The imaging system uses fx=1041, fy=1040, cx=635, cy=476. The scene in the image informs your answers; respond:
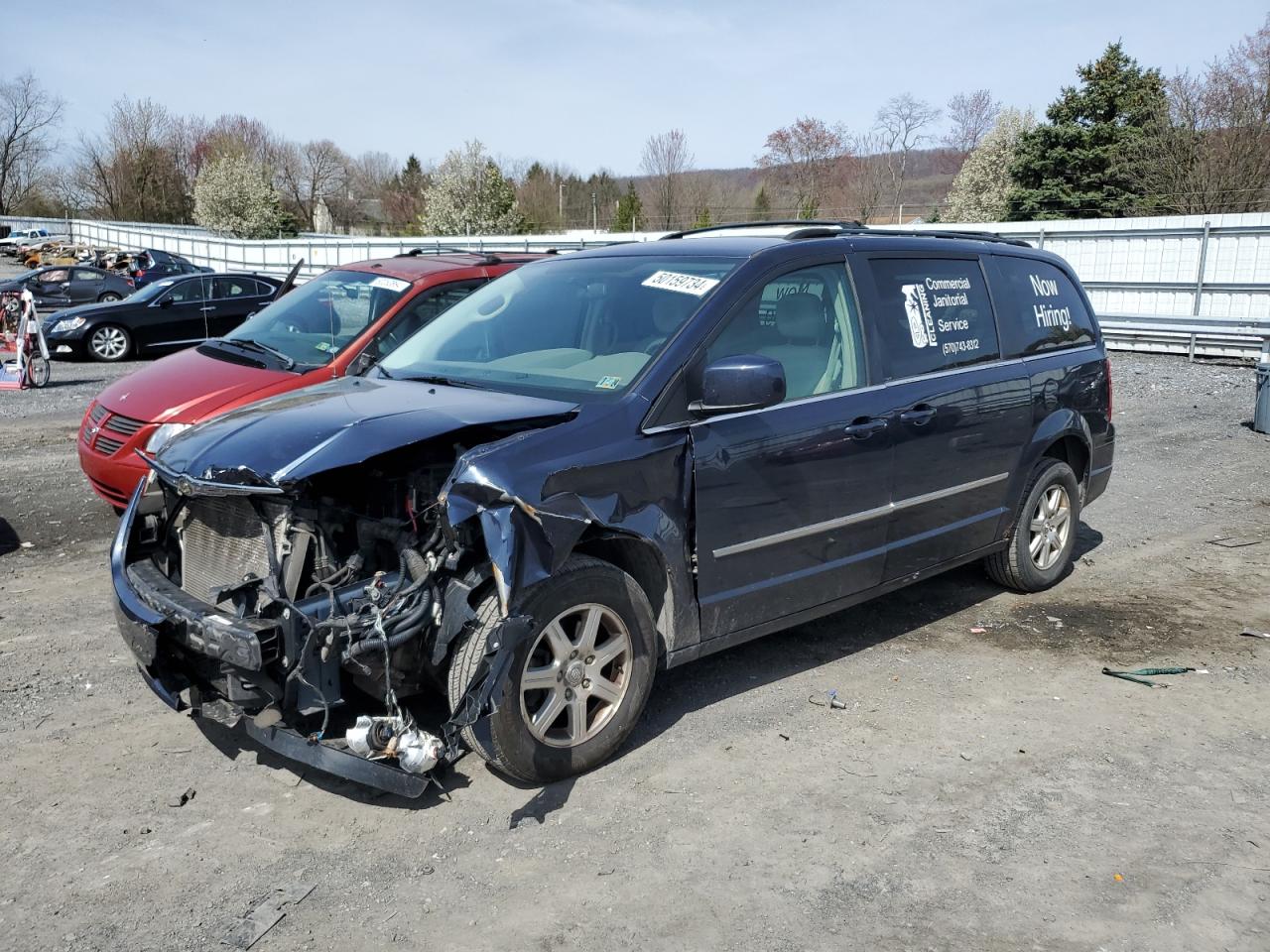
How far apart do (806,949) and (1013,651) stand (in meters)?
2.86

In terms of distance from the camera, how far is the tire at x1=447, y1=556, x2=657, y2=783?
11.7 ft

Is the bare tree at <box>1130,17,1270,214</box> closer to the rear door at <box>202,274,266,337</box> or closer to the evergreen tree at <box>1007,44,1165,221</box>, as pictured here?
the evergreen tree at <box>1007,44,1165,221</box>

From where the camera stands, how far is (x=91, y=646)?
5133 millimetres

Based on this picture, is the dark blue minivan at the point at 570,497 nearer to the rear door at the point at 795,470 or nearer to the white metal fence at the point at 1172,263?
the rear door at the point at 795,470

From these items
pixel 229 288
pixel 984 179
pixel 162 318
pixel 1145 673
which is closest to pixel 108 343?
pixel 162 318

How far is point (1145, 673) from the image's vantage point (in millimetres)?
5062

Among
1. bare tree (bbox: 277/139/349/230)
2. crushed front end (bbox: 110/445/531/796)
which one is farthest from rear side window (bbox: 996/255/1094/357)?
bare tree (bbox: 277/139/349/230)

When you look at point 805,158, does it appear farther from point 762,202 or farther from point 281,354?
point 281,354

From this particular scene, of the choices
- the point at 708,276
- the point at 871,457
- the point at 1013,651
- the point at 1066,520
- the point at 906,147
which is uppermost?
the point at 906,147

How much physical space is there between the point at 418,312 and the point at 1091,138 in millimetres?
36208

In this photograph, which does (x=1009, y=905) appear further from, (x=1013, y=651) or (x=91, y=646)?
(x=91, y=646)

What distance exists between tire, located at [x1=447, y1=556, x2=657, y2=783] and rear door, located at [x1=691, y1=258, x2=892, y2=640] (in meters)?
0.43

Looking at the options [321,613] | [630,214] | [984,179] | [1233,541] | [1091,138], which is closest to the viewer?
[321,613]

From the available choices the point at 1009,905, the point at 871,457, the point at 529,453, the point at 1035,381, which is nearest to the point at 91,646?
the point at 529,453
